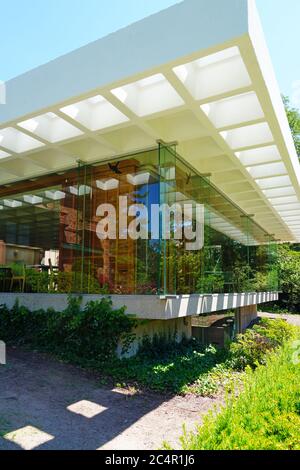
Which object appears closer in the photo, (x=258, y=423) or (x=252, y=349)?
(x=258, y=423)

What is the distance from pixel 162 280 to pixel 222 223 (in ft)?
14.3

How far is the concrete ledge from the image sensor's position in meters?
6.03

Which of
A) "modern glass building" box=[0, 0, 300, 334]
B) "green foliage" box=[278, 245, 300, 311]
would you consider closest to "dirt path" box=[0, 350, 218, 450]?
"modern glass building" box=[0, 0, 300, 334]

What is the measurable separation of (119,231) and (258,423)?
15.5ft

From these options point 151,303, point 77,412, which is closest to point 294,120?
point 151,303

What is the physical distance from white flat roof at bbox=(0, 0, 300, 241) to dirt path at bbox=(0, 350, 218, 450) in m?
4.07

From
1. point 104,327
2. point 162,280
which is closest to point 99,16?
point 162,280

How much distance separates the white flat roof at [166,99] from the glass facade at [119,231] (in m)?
0.52

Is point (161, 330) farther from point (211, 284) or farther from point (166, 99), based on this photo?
point (166, 99)

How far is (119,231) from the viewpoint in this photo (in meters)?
7.32

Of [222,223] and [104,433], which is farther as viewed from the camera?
[222,223]

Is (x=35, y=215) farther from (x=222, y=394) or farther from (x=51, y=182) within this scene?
(x=222, y=394)

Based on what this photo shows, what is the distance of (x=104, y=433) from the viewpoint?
3.98m

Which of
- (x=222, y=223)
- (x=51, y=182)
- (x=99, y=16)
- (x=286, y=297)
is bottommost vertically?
(x=286, y=297)
